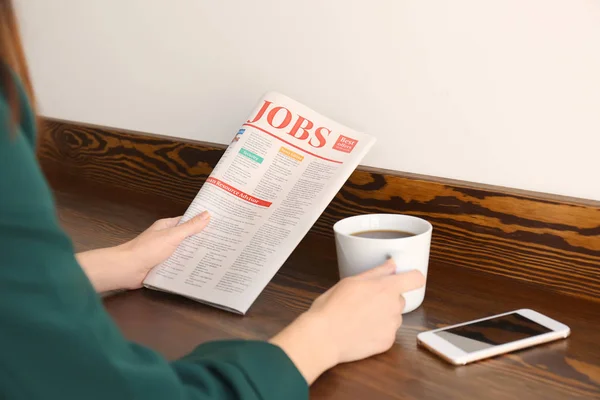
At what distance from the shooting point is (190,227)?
899mm

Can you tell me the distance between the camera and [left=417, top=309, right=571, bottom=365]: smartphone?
2.14 feet

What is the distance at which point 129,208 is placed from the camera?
1.25 meters

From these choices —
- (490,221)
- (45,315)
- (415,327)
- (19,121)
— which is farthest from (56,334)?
(490,221)

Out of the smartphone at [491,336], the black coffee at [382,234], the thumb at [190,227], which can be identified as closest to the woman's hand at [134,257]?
the thumb at [190,227]

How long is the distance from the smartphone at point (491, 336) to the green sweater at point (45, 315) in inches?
11.2

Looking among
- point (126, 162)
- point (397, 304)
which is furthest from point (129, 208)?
point (397, 304)

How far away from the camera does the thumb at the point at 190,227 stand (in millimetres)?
898

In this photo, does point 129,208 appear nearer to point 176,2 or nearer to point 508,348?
point 176,2

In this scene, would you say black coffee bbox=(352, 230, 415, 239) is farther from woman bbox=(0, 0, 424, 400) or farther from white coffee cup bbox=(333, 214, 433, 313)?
woman bbox=(0, 0, 424, 400)

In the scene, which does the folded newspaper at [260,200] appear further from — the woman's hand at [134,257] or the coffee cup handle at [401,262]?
the coffee cup handle at [401,262]

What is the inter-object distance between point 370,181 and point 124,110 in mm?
619

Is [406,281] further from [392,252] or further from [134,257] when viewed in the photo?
[134,257]

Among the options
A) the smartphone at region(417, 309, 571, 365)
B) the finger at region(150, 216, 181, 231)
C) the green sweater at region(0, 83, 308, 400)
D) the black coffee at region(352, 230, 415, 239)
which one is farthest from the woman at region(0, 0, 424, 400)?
the finger at region(150, 216, 181, 231)

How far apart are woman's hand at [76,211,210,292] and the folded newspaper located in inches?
0.5
